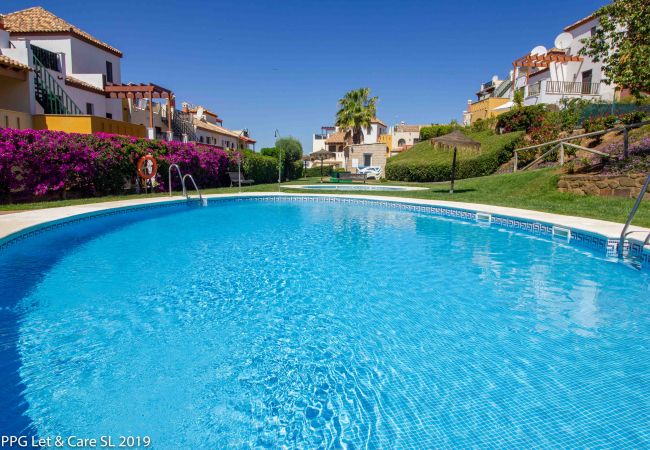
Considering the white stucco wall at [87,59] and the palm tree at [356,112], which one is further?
the palm tree at [356,112]

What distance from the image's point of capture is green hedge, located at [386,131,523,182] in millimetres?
23375

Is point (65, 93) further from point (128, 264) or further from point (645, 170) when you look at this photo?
point (645, 170)

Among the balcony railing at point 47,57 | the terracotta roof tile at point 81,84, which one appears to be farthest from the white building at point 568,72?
the balcony railing at point 47,57

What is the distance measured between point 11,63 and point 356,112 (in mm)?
31845

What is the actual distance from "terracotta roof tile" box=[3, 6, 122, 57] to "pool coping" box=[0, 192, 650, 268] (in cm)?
1668

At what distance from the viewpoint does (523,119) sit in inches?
965

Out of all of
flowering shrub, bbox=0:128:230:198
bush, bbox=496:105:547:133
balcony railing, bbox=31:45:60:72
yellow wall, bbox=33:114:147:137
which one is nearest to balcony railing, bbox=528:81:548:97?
bush, bbox=496:105:547:133

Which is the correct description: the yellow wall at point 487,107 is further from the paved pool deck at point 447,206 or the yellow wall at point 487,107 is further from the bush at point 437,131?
the paved pool deck at point 447,206

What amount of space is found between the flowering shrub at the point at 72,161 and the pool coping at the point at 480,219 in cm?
240

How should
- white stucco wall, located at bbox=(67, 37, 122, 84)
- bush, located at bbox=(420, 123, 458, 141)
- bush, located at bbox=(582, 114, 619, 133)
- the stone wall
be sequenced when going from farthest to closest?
bush, located at bbox=(420, 123, 458, 141)
white stucco wall, located at bbox=(67, 37, 122, 84)
bush, located at bbox=(582, 114, 619, 133)
the stone wall

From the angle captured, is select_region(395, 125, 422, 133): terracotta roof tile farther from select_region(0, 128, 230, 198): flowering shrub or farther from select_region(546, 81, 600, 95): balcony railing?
select_region(0, 128, 230, 198): flowering shrub

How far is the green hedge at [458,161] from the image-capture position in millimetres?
23375

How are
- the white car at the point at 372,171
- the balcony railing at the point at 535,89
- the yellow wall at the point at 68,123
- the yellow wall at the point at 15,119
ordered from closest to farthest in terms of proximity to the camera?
the yellow wall at the point at 15,119 < the yellow wall at the point at 68,123 < the balcony railing at the point at 535,89 < the white car at the point at 372,171

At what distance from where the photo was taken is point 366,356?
379cm
